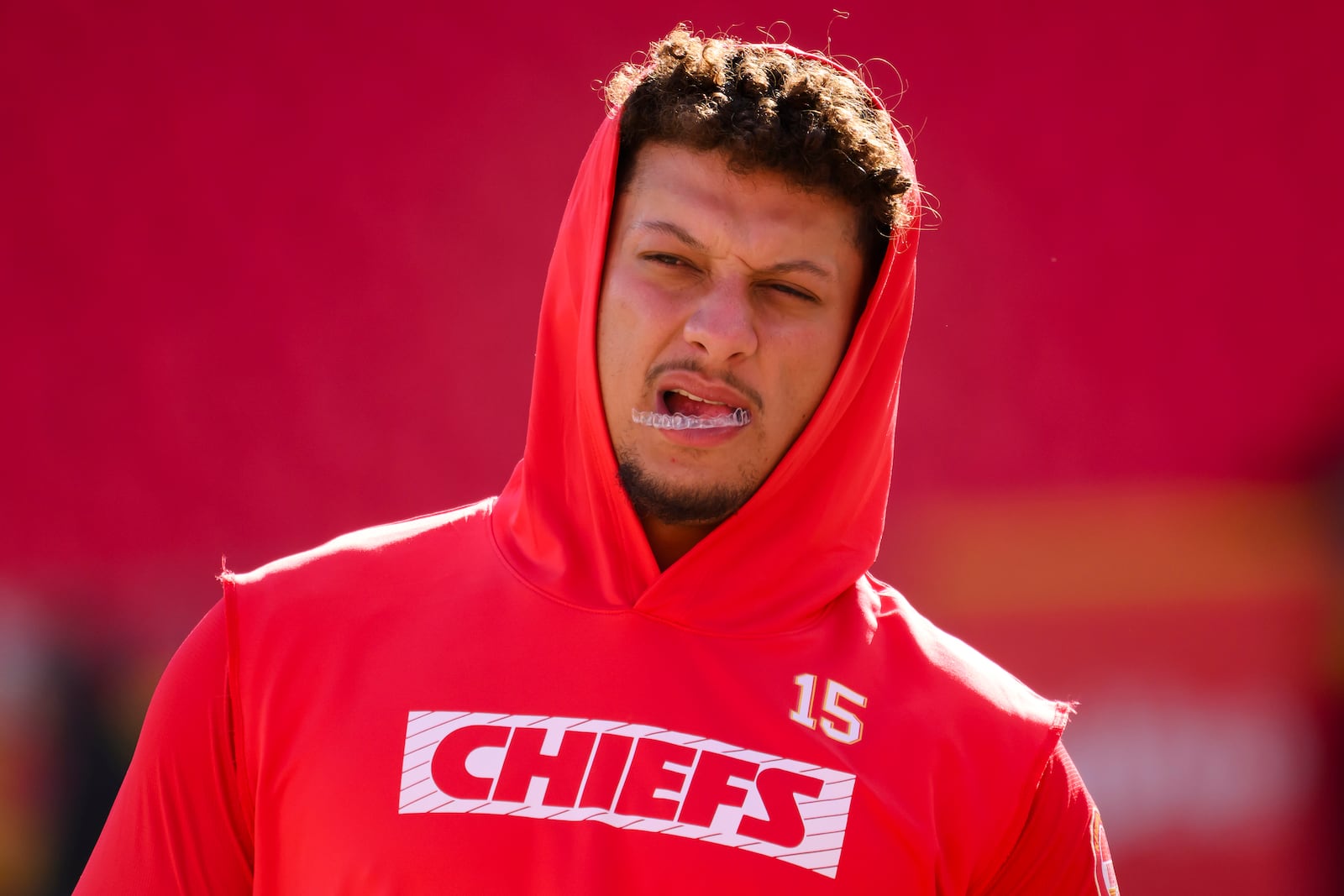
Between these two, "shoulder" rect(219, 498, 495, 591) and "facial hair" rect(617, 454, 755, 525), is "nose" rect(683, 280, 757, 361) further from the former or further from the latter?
"shoulder" rect(219, 498, 495, 591)

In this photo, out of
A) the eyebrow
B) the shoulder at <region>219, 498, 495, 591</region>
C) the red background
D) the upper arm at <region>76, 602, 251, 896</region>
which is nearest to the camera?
the upper arm at <region>76, 602, 251, 896</region>

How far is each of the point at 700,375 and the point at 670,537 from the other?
0.78 ft

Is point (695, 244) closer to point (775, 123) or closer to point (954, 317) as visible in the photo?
point (775, 123)

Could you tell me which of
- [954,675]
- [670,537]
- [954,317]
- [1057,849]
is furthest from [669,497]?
[954,317]

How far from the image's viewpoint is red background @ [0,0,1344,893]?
2912 millimetres

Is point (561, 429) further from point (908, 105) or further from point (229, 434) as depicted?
point (908, 105)

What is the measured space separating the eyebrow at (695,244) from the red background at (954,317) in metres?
1.47

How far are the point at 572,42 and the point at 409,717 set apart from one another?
2.06 metres

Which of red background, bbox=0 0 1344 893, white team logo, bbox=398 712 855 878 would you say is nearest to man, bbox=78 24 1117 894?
white team logo, bbox=398 712 855 878

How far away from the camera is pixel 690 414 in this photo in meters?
1.60

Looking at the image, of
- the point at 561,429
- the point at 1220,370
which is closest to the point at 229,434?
the point at 561,429

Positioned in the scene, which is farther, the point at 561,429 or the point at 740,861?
the point at 561,429

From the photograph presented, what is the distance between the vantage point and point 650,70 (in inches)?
71.2

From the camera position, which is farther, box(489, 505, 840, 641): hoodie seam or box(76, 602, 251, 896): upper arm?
box(489, 505, 840, 641): hoodie seam
